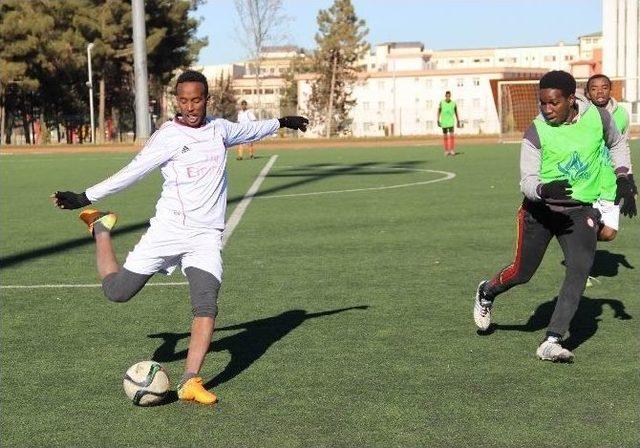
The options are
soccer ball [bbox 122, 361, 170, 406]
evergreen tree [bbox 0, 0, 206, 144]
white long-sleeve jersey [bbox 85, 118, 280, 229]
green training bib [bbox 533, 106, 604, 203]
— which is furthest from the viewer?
evergreen tree [bbox 0, 0, 206, 144]

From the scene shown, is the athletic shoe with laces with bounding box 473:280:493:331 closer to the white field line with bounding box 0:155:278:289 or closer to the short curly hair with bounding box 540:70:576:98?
the short curly hair with bounding box 540:70:576:98

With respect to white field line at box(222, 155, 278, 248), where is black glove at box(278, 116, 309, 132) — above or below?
above

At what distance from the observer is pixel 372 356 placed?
724 centimetres

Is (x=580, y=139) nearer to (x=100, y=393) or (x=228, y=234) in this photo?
(x=100, y=393)

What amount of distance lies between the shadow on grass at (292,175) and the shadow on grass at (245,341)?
430cm

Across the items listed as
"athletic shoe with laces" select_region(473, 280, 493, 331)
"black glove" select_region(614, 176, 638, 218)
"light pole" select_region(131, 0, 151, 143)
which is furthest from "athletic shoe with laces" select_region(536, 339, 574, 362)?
"light pole" select_region(131, 0, 151, 143)

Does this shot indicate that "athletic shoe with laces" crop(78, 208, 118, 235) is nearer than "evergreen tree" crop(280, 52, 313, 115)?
Yes

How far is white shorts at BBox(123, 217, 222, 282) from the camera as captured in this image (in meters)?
6.48

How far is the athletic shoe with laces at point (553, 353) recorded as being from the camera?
6875 mm

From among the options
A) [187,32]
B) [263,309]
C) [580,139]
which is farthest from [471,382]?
[187,32]

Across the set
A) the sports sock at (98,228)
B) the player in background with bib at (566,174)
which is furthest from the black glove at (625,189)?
the sports sock at (98,228)

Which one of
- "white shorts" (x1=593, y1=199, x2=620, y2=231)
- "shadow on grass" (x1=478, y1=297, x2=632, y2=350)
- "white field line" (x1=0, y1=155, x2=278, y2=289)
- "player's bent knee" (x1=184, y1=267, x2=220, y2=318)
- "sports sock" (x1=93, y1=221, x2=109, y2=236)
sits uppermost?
"sports sock" (x1=93, y1=221, x2=109, y2=236)

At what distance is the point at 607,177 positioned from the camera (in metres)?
7.14

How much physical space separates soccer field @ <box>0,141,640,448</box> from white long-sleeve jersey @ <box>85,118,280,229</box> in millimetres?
1053
